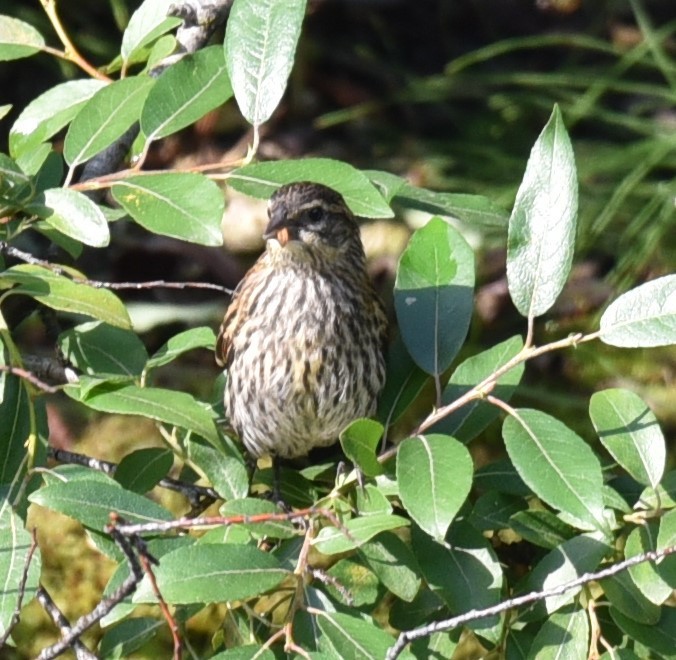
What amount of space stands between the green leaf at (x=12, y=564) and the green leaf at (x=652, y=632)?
3.40 ft

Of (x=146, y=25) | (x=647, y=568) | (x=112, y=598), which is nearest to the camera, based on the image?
(x=112, y=598)

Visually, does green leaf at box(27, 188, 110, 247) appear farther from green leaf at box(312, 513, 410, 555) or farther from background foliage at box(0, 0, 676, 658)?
green leaf at box(312, 513, 410, 555)

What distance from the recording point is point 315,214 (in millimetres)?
3488

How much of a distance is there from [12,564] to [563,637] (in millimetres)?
971

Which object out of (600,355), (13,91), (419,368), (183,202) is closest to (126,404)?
(183,202)

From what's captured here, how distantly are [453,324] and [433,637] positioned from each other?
1.92ft

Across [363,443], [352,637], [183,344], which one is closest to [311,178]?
[183,344]

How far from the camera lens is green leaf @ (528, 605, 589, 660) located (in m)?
2.70

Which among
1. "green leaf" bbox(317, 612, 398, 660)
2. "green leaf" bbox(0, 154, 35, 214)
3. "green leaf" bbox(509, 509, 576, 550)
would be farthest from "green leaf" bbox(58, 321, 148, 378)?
"green leaf" bbox(509, 509, 576, 550)

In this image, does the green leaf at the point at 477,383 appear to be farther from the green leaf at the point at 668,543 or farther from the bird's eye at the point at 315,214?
the bird's eye at the point at 315,214

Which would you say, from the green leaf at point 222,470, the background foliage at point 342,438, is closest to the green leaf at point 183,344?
the background foliage at point 342,438

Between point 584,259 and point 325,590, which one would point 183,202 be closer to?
point 325,590

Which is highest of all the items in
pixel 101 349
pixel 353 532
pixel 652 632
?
pixel 101 349

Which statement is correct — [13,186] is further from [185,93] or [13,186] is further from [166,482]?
[166,482]
